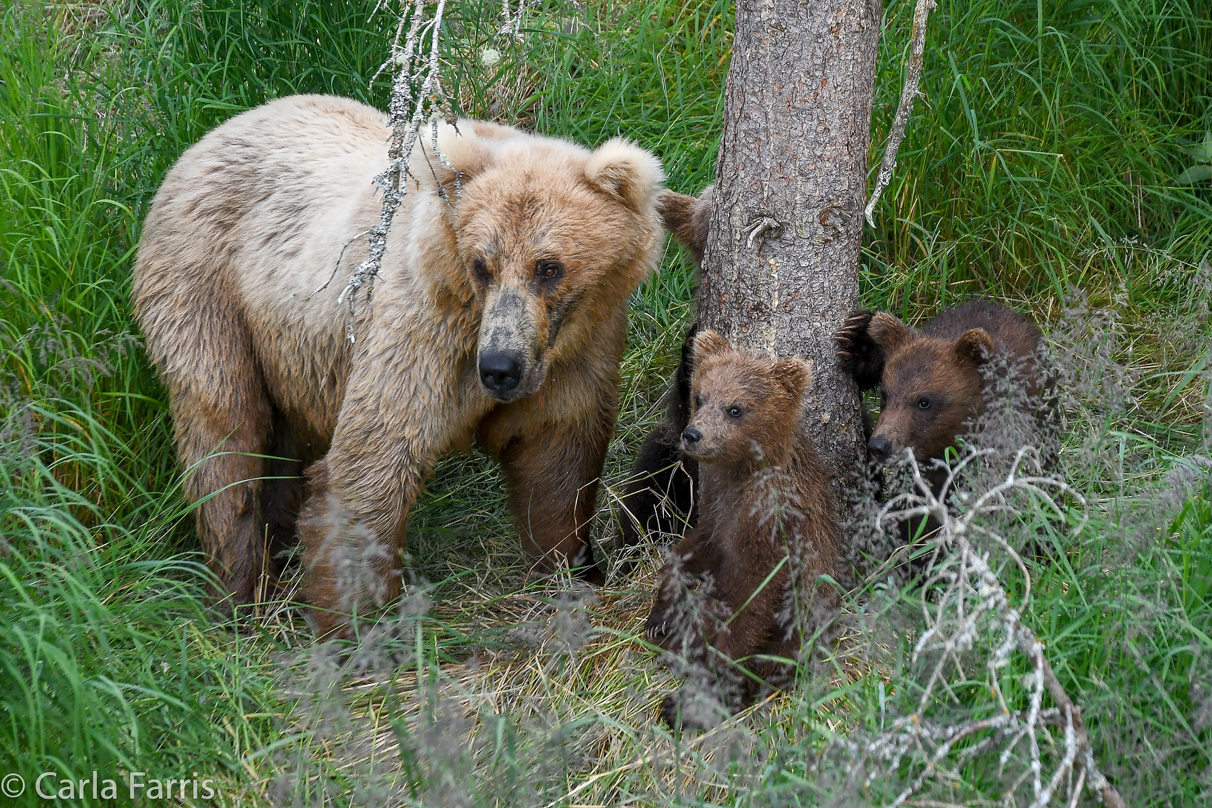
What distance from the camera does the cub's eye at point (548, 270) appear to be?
3.78m

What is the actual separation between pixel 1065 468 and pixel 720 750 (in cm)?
195

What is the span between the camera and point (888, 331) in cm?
416

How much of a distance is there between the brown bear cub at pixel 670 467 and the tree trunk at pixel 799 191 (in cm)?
37

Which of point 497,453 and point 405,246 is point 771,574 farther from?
point 405,246

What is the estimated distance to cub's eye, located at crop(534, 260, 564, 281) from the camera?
12.4 feet

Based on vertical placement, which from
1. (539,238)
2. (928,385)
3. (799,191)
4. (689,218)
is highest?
(799,191)

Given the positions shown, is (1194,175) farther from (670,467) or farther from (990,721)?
(990,721)

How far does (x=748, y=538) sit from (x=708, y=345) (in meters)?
0.71

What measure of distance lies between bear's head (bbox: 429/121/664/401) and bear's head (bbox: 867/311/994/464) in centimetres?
99

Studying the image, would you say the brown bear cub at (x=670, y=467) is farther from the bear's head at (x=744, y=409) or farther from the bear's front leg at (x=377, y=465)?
the bear's front leg at (x=377, y=465)

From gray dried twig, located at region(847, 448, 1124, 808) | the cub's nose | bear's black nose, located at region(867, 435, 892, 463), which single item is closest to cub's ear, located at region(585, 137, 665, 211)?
the cub's nose

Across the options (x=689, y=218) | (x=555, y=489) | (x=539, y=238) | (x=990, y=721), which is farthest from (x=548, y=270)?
(x=990, y=721)

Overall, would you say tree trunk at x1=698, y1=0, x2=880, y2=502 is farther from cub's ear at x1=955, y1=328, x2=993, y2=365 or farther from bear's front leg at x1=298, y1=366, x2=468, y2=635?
bear's front leg at x1=298, y1=366, x2=468, y2=635

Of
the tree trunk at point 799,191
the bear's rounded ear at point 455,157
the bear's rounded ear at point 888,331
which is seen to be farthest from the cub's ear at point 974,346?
the bear's rounded ear at point 455,157
